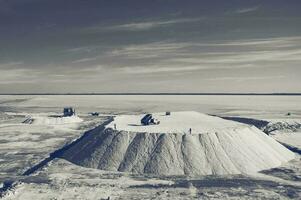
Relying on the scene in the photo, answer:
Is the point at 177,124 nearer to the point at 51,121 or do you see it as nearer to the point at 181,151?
the point at 181,151

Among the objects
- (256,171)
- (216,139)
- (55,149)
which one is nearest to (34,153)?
(55,149)

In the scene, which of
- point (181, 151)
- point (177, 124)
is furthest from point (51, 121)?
point (181, 151)

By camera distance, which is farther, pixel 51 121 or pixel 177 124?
pixel 51 121

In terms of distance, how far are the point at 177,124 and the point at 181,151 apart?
38.0ft

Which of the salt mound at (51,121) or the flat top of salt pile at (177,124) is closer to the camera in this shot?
the flat top of salt pile at (177,124)

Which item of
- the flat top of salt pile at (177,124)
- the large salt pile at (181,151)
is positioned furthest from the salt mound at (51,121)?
the large salt pile at (181,151)

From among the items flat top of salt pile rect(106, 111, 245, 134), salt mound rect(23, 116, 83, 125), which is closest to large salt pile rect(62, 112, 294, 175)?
flat top of salt pile rect(106, 111, 245, 134)

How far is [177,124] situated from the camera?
6425 centimetres

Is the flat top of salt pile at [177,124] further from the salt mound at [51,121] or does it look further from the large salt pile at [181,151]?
the salt mound at [51,121]

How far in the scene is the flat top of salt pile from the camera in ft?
192

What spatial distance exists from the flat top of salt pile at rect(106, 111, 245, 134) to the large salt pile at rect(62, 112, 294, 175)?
0.15 meters

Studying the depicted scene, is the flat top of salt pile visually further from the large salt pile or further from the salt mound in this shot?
the salt mound

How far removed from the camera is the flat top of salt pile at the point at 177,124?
58.6m

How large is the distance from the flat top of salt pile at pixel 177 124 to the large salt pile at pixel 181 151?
6.0 inches
